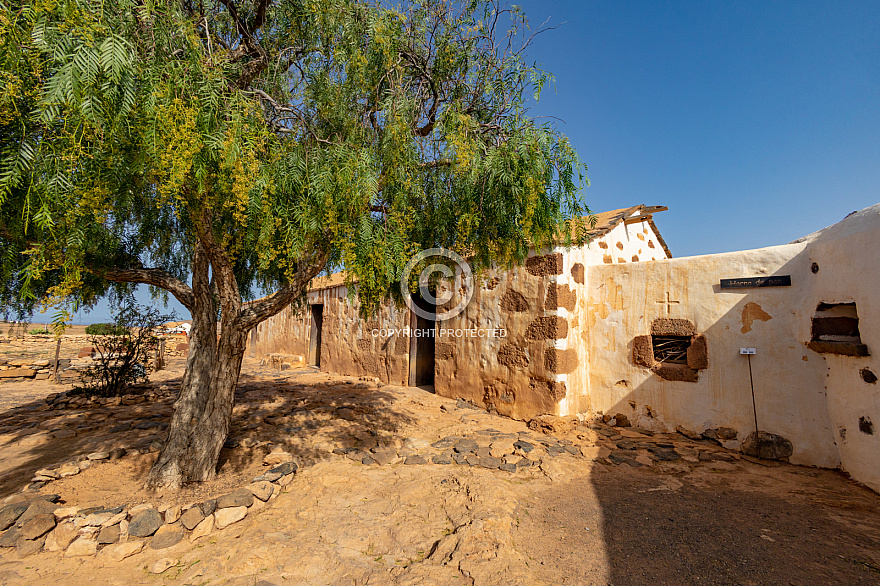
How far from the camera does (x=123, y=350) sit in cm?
776

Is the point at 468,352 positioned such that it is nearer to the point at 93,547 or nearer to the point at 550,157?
the point at 550,157

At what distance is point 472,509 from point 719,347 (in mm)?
4103

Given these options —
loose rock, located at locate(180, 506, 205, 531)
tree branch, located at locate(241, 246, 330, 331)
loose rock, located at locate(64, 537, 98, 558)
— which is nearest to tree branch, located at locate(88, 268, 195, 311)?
tree branch, located at locate(241, 246, 330, 331)

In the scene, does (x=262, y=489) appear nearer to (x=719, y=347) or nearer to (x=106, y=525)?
(x=106, y=525)

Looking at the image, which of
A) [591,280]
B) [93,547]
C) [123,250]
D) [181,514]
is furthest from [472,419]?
[123,250]

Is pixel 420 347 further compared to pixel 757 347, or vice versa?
pixel 420 347

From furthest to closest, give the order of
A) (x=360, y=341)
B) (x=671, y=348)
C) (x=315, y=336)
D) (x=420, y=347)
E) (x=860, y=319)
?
(x=315, y=336) < (x=360, y=341) < (x=420, y=347) < (x=671, y=348) < (x=860, y=319)

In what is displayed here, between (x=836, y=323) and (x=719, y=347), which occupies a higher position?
(x=836, y=323)

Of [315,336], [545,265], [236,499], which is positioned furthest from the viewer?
[315,336]

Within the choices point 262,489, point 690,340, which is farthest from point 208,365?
point 690,340

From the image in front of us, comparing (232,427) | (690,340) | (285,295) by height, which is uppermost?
(285,295)

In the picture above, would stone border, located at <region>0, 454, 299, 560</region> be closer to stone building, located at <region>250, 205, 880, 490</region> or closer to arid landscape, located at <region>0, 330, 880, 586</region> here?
arid landscape, located at <region>0, 330, 880, 586</region>

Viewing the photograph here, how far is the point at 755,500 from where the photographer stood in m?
3.74

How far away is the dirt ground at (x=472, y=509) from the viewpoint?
2713 mm
